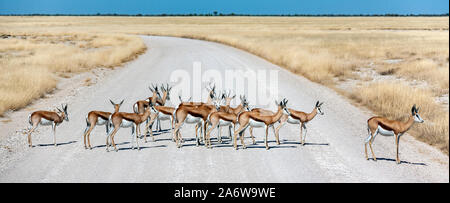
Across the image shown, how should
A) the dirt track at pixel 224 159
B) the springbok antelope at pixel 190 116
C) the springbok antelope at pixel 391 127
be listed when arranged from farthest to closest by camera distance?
the springbok antelope at pixel 190 116 → the springbok antelope at pixel 391 127 → the dirt track at pixel 224 159

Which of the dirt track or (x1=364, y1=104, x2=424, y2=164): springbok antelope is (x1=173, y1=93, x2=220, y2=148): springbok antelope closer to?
the dirt track

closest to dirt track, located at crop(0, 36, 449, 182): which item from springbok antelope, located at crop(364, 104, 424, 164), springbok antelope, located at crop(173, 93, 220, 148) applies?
springbok antelope, located at crop(173, 93, 220, 148)

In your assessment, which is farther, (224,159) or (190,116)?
(190,116)

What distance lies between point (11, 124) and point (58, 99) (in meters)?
4.42

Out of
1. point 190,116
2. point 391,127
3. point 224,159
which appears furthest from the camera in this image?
point 190,116

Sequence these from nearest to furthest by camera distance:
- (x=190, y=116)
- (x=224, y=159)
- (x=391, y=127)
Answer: (x=391, y=127) < (x=224, y=159) < (x=190, y=116)

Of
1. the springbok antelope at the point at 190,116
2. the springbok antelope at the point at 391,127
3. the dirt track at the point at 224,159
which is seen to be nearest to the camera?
the dirt track at the point at 224,159

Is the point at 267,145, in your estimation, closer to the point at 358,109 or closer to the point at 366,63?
the point at 358,109

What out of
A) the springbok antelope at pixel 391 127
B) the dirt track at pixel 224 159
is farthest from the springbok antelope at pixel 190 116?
the springbok antelope at pixel 391 127

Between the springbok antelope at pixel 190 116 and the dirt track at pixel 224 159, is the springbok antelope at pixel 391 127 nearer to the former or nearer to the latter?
the dirt track at pixel 224 159

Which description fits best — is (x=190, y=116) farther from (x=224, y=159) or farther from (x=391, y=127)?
(x=391, y=127)

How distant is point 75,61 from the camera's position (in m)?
28.5

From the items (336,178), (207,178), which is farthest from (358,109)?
(207,178)

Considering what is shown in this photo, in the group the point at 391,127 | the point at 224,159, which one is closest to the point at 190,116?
the point at 224,159
